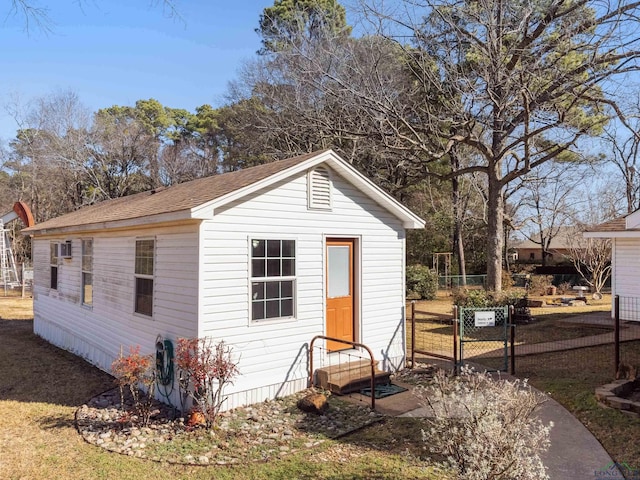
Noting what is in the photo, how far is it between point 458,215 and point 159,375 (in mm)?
22332

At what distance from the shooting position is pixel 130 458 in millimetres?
5234

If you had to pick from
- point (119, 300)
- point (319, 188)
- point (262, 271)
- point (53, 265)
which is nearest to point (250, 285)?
point (262, 271)

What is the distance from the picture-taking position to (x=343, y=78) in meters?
18.5

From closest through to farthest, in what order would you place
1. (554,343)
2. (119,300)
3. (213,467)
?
(213,467) → (119,300) → (554,343)

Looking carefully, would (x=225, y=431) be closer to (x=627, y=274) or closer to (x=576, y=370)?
(x=576, y=370)

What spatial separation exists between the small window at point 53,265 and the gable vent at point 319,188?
784cm

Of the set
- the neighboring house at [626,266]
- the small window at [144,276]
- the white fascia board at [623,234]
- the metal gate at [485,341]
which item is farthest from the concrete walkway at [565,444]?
the neighboring house at [626,266]

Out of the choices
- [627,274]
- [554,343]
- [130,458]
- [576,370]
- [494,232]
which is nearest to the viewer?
[130,458]

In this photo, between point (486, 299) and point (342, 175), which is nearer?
point (342, 175)

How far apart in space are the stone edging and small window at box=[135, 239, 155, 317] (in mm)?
7222

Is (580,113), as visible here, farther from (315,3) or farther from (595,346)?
(315,3)

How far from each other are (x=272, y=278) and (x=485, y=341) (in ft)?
15.7

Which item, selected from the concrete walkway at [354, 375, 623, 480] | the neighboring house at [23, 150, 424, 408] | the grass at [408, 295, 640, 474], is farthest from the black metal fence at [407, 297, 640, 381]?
the concrete walkway at [354, 375, 623, 480]

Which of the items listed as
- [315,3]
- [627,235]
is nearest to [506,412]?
[627,235]
